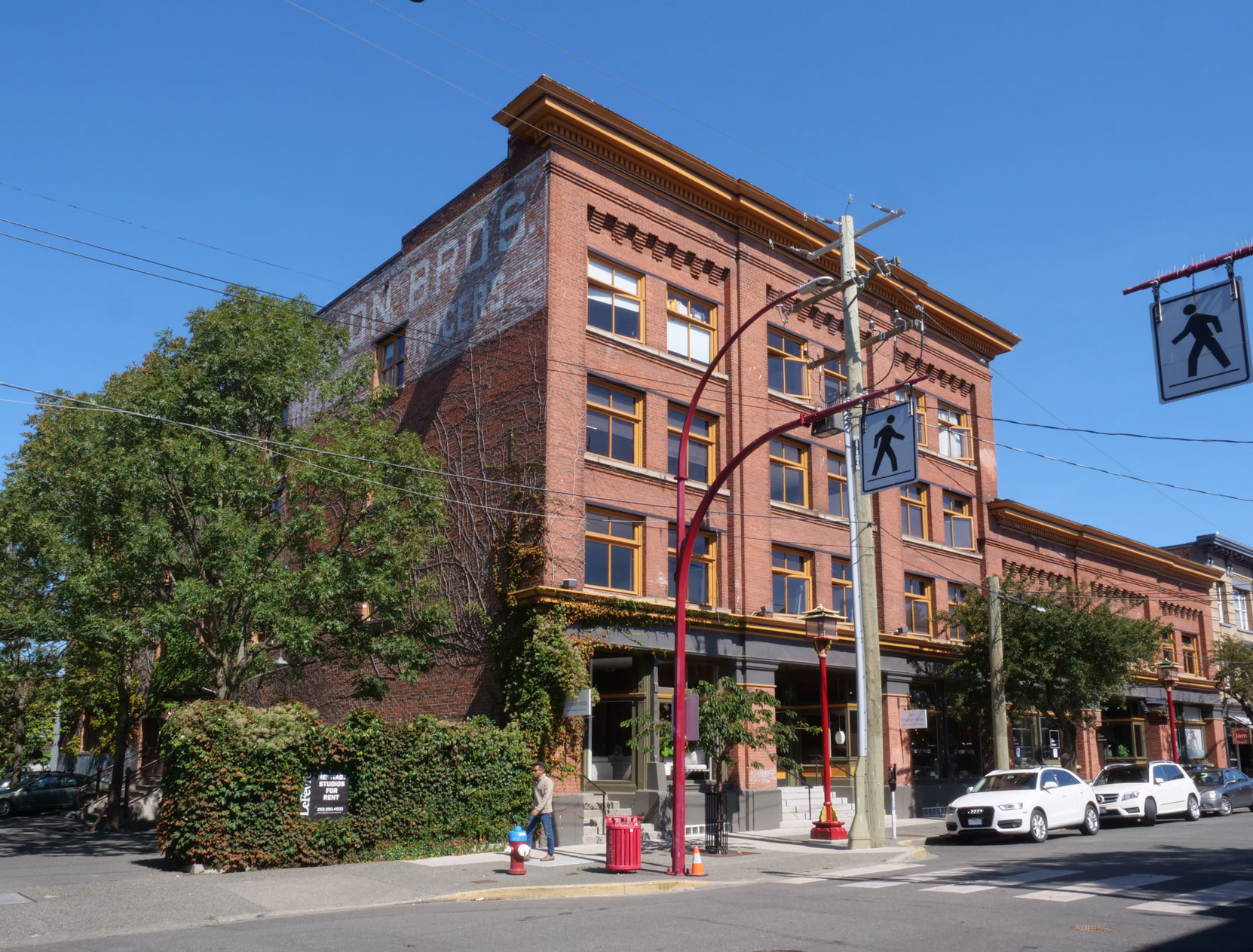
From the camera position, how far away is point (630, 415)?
86.8 feet

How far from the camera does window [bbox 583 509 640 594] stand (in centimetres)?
2470

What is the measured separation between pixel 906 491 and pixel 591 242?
48.4 feet

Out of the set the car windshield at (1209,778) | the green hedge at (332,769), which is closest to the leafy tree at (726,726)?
the green hedge at (332,769)

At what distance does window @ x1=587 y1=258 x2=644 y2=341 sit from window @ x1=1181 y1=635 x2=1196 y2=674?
36737mm

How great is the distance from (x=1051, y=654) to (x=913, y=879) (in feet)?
56.9

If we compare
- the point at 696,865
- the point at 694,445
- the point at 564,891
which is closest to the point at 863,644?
the point at 696,865

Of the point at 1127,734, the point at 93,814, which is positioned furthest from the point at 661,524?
the point at 1127,734

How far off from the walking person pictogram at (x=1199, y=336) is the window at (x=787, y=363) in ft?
62.6

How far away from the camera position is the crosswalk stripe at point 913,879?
51.0ft

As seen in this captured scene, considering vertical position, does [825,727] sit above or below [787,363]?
below

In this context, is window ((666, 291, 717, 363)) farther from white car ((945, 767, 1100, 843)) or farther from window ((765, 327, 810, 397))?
white car ((945, 767, 1100, 843))

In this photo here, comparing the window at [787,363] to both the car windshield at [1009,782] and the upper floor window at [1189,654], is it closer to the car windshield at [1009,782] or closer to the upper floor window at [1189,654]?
the car windshield at [1009,782]

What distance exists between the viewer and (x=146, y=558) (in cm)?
1950

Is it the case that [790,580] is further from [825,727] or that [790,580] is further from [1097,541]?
[1097,541]
